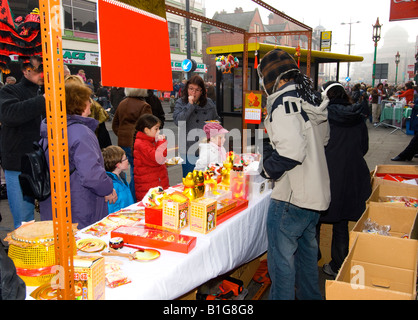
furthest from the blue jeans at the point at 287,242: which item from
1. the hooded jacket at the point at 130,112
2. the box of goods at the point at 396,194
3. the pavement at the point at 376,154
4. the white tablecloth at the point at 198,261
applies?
the hooded jacket at the point at 130,112

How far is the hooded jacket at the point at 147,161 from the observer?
3.30m

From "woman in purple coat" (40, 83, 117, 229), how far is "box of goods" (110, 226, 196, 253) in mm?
409

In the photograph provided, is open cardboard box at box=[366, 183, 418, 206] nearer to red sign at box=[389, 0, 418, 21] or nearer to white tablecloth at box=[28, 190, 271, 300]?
white tablecloth at box=[28, 190, 271, 300]

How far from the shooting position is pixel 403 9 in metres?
7.12

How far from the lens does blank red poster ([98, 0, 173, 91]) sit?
5.22 feet

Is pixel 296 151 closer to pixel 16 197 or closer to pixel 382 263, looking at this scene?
pixel 382 263

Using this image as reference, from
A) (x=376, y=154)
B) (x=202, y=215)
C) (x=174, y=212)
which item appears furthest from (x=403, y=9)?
(x=174, y=212)

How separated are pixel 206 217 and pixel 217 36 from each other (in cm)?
4559

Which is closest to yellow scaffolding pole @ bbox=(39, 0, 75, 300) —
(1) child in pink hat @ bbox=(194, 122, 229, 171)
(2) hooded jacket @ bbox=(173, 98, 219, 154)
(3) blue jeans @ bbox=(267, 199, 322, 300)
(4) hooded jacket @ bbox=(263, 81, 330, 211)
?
(4) hooded jacket @ bbox=(263, 81, 330, 211)

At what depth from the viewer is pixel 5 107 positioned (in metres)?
3.05

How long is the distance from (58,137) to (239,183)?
173 cm
